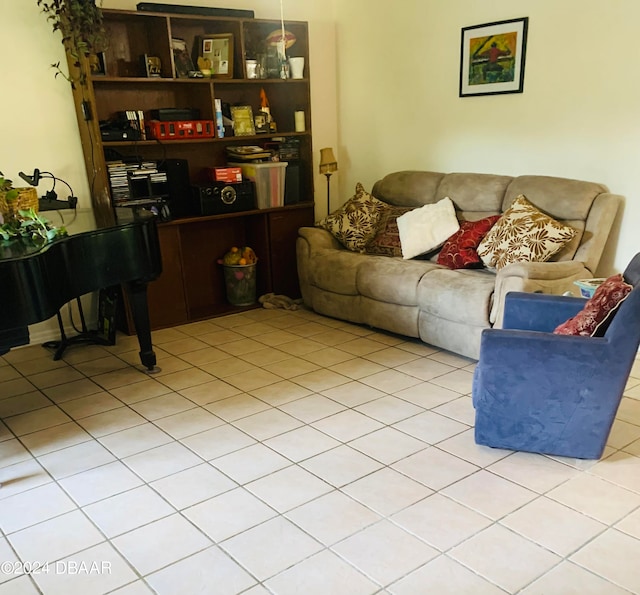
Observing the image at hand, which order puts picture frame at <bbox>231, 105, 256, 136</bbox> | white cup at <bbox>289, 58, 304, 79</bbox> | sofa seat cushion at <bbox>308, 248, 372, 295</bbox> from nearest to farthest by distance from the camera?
sofa seat cushion at <bbox>308, 248, 372, 295</bbox> → picture frame at <bbox>231, 105, 256, 136</bbox> → white cup at <bbox>289, 58, 304, 79</bbox>

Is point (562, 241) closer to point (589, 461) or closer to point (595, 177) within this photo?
point (595, 177)

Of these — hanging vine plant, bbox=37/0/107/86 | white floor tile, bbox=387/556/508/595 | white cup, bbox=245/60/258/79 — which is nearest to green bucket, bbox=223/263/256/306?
white cup, bbox=245/60/258/79

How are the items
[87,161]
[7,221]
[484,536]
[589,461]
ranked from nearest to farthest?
[484,536] → [589,461] → [7,221] → [87,161]

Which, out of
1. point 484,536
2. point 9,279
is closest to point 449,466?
point 484,536

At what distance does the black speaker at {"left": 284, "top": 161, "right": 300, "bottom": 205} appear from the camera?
454 cm

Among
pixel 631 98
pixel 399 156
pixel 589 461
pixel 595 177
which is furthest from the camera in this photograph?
pixel 399 156

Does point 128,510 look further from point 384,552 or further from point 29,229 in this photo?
point 29,229

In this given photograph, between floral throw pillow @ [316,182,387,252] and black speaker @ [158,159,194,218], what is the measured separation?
3.35 ft

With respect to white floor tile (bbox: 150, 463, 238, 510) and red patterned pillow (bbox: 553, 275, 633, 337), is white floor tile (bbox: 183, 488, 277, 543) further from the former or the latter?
red patterned pillow (bbox: 553, 275, 633, 337)

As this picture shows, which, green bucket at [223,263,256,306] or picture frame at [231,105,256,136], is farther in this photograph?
green bucket at [223,263,256,306]

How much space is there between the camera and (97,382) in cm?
328

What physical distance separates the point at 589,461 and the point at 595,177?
71.8 inches

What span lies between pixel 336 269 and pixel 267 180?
0.94 metres

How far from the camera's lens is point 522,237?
329cm
